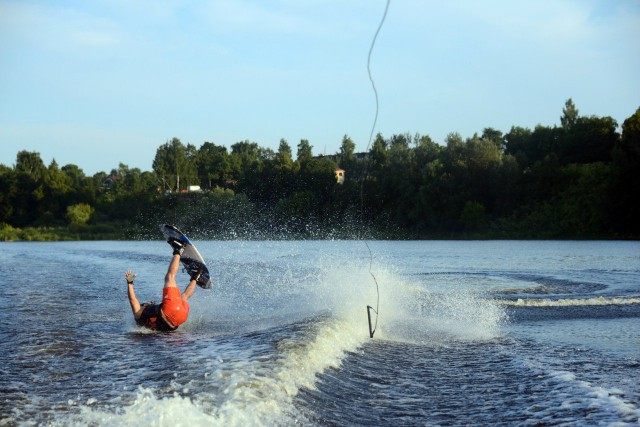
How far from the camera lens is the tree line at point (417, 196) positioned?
2482 inches

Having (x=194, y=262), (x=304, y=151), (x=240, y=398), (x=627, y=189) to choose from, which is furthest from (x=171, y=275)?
(x=304, y=151)

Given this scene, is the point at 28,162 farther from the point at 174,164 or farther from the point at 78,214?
the point at 78,214

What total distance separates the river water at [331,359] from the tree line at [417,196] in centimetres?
3715

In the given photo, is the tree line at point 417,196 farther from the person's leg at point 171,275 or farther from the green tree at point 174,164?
the person's leg at point 171,275

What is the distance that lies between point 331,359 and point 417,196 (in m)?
62.4

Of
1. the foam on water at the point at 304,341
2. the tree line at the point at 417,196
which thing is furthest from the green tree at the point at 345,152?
the foam on water at the point at 304,341

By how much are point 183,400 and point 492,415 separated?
108 inches

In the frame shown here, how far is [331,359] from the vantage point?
8.37m

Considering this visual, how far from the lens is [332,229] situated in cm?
7581

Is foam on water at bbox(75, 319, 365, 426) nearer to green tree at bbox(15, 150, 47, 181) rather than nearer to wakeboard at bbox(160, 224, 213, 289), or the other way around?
wakeboard at bbox(160, 224, 213, 289)

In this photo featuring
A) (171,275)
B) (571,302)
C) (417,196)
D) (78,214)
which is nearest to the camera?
(171,275)

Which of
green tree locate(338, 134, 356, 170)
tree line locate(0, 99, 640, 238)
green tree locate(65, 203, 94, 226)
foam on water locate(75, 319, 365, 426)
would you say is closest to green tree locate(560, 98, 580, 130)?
tree line locate(0, 99, 640, 238)

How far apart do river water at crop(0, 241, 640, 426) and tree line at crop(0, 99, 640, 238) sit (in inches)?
1463

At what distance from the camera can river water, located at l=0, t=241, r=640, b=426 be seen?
5.98m
